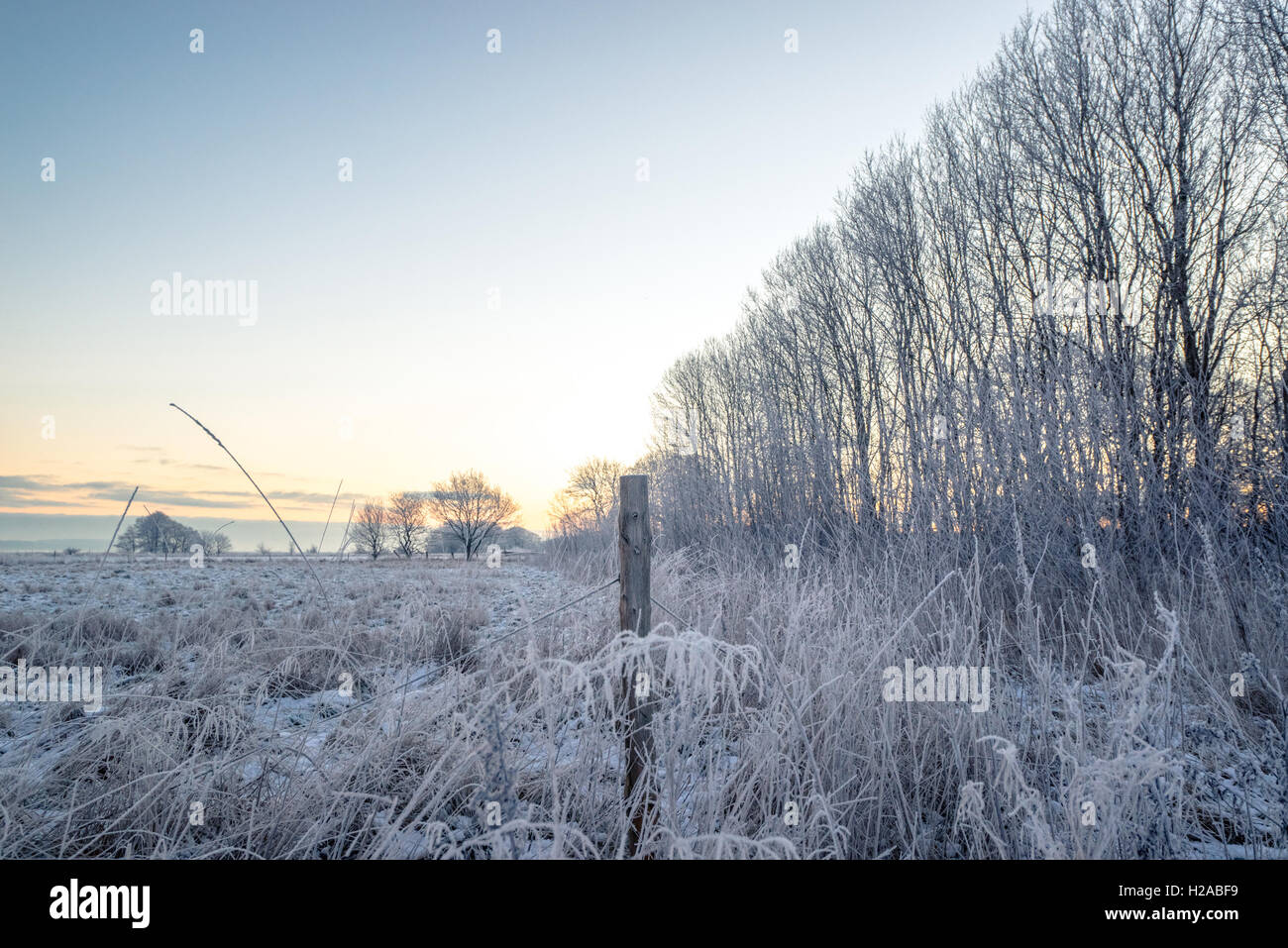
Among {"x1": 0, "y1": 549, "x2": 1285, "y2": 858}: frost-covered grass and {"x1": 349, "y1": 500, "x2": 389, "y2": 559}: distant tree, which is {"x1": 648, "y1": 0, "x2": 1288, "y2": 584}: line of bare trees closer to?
{"x1": 0, "y1": 549, "x2": 1285, "y2": 858}: frost-covered grass

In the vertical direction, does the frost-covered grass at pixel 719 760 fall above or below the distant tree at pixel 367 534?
below

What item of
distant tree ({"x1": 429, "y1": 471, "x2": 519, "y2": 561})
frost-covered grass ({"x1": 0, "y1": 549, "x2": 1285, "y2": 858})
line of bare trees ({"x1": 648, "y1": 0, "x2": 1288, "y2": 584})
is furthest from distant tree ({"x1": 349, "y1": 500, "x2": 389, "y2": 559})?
distant tree ({"x1": 429, "y1": 471, "x2": 519, "y2": 561})

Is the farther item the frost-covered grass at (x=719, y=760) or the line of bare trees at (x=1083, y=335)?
the line of bare trees at (x=1083, y=335)

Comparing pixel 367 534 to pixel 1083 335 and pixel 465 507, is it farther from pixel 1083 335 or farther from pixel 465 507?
pixel 465 507

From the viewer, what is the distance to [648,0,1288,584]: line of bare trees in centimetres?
440

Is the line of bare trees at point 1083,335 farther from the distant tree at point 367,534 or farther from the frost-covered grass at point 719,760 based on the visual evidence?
the distant tree at point 367,534

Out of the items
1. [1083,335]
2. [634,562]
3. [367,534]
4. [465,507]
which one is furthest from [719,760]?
[465,507]

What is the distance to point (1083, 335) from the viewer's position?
5.82 m

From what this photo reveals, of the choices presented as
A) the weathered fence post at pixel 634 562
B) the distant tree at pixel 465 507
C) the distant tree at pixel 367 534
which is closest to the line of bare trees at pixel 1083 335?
the weathered fence post at pixel 634 562

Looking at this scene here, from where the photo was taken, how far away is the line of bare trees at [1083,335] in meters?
4.40

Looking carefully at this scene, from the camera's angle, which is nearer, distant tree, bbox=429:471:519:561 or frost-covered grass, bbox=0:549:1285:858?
frost-covered grass, bbox=0:549:1285:858

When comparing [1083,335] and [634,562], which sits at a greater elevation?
[1083,335]
